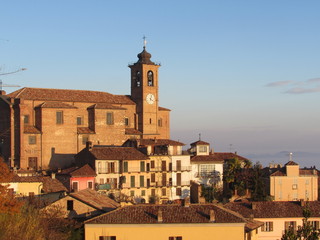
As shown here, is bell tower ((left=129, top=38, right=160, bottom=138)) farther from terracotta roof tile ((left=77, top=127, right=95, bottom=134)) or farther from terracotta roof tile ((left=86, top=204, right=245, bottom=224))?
terracotta roof tile ((left=86, top=204, right=245, bottom=224))

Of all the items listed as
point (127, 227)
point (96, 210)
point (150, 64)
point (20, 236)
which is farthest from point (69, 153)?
point (20, 236)

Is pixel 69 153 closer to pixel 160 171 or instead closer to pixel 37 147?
pixel 37 147

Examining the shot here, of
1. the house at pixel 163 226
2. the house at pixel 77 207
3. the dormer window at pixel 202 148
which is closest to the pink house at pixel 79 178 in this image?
the house at pixel 77 207

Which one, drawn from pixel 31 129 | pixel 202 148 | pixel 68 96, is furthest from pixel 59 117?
pixel 202 148

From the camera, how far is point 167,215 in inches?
1462

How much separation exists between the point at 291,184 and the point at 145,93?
22169mm

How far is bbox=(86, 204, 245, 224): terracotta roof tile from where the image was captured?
36.3 metres

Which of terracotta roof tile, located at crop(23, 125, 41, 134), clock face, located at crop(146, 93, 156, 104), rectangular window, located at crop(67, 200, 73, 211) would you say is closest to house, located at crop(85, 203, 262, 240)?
rectangular window, located at crop(67, 200, 73, 211)

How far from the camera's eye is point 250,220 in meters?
41.7

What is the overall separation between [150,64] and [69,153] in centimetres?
1686

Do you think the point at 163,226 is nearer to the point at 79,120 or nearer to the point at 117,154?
the point at 117,154

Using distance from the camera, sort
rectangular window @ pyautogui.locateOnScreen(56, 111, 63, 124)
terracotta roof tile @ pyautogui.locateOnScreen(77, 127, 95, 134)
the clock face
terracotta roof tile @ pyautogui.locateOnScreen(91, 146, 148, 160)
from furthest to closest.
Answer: the clock face → terracotta roof tile @ pyautogui.locateOnScreen(77, 127, 95, 134) → rectangular window @ pyautogui.locateOnScreen(56, 111, 63, 124) → terracotta roof tile @ pyautogui.locateOnScreen(91, 146, 148, 160)

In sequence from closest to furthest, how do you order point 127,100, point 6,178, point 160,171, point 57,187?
point 6,178, point 57,187, point 160,171, point 127,100

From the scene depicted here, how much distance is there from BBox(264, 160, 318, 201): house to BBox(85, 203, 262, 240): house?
26424mm
